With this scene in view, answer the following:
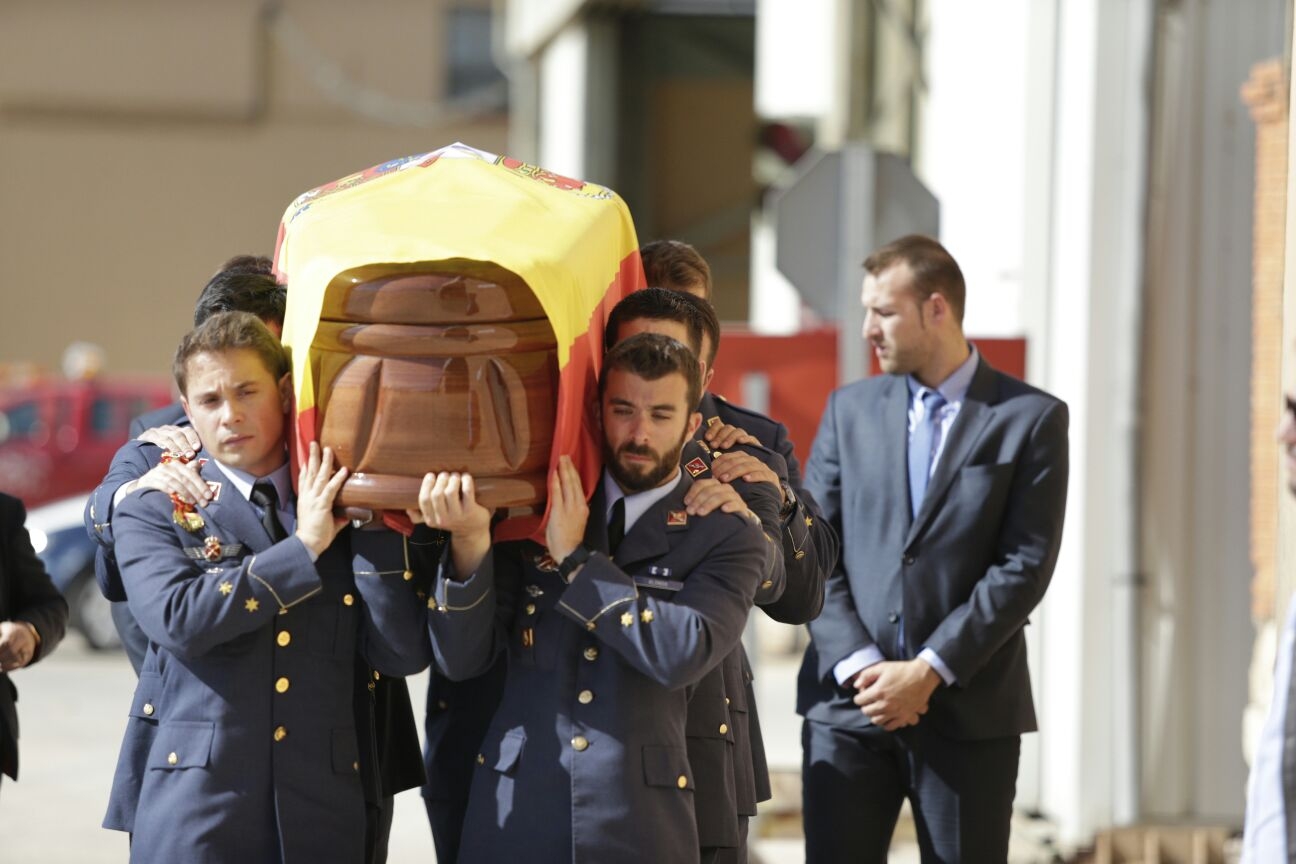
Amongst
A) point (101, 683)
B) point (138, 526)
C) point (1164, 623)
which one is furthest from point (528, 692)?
point (101, 683)

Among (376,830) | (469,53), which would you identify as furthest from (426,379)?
(469,53)

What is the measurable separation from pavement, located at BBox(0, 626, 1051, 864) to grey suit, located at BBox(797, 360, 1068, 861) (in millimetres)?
2230

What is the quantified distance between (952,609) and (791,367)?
2.24 m

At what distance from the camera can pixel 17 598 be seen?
437 cm

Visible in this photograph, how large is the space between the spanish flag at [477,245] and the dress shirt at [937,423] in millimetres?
1250

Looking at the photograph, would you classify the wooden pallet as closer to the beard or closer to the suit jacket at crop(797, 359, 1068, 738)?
the suit jacket at crop(797, 359, 1068, 738)

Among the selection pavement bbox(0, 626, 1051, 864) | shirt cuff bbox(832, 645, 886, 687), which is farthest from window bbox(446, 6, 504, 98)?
shirt cuff bbox(832, 645, 886, 687)

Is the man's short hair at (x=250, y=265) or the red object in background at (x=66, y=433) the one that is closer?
the man's short hair at (x=250, y=265)

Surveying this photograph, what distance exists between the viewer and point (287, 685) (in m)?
3.33

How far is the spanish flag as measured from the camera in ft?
10.2

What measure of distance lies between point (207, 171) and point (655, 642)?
26.0 metres

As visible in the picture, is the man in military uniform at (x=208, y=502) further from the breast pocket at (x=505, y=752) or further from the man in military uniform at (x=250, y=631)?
the breast pocket at (x=505, y=752)

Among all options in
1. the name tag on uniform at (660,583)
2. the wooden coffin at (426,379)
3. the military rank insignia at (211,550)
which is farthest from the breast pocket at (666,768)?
the military rank insignia at (211,550)

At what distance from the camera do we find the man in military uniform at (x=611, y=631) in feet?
10.4
